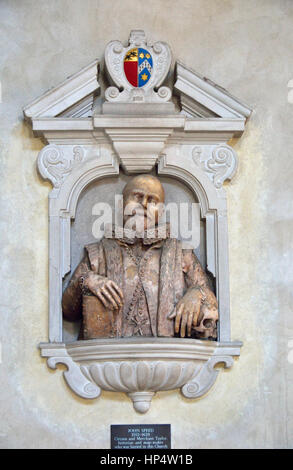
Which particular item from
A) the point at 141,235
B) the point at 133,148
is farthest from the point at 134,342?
the point at 133,148

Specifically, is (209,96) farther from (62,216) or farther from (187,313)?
(187,313)

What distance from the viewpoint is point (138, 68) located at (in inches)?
263

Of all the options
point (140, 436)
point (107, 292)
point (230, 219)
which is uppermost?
point (230, 219)

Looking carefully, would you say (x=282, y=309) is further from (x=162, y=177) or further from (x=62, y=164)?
(x=62, y=164)

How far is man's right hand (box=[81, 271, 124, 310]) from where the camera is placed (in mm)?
6137

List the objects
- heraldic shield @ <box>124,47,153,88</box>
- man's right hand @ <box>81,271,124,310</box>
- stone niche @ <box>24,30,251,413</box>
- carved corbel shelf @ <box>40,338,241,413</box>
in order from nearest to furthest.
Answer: carved corbel shelf @ <box>40,338,241,413</box>
man's right hand @ <box>81,271,124,310</box>
stone niche @ <box>24,30,251,413</box>
heraldic shield @ <box>124,47,153,88</box>

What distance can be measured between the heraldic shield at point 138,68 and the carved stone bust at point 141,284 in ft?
Answer: 2.40

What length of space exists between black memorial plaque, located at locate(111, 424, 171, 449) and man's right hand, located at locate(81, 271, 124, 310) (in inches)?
32.7

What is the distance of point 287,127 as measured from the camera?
22.1ft

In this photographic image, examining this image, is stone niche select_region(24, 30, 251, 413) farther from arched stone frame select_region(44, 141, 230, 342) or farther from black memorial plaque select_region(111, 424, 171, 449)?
black memorial plaque select_region(111, 424, 171, 449)

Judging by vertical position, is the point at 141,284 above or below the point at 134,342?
above

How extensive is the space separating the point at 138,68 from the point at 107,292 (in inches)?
67.8

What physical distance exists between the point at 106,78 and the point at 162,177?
861 mm

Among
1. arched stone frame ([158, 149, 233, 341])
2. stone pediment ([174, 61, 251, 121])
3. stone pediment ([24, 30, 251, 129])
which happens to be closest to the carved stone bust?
arched stone frame ([158, 149, 233, 341])
